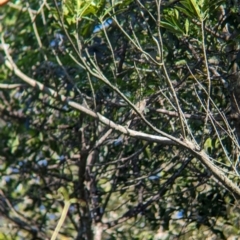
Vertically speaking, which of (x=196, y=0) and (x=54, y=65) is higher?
(x=54, y=65)

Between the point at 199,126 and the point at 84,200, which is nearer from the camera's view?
the point at 199,126

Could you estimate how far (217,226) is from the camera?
5617mm

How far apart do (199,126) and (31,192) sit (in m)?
1.93

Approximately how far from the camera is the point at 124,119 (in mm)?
4559

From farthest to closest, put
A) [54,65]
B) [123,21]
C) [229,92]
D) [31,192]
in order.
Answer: [31,192] → [54,65] → [123,21] → [229,92]

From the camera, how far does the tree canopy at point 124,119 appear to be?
152 inches

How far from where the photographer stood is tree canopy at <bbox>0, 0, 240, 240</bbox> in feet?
12.7

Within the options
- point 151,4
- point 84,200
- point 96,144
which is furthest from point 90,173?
point 151,4

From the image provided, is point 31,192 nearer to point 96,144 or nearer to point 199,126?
point 96,144

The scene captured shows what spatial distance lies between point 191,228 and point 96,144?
101cm

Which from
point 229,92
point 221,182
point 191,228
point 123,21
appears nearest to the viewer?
point 221,182

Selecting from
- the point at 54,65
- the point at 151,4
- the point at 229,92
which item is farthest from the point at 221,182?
the point at 54,65

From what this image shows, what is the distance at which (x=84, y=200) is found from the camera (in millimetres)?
5336

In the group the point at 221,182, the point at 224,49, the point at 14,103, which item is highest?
the point at 14,103
